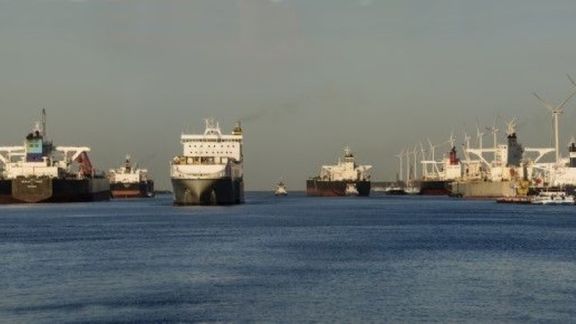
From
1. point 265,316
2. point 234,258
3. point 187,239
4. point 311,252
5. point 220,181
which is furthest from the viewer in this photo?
point 220,181

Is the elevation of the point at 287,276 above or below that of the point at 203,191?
below

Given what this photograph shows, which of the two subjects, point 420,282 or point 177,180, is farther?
point 177,180

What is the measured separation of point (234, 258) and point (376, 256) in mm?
11248

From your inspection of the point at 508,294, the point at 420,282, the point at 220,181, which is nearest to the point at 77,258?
the point at 420,282

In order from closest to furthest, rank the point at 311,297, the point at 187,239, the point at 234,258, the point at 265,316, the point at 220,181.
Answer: the point at 265,316 < the point at 311,297 < the point at 234,258 < the point at 187,239 < the point at 220,181

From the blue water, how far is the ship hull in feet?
192

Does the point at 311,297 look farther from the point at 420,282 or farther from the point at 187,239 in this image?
the point at 187,239

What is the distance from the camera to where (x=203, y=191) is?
178875 mm

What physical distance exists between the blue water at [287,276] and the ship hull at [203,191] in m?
58.6

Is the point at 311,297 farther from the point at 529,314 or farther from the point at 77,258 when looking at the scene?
the point at 77,258

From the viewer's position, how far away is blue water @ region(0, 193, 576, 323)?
165ft

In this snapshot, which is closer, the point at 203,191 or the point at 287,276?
the point at 287,276

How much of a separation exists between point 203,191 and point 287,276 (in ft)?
373

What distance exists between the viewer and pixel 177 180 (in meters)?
179
